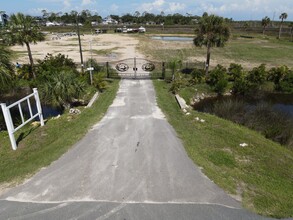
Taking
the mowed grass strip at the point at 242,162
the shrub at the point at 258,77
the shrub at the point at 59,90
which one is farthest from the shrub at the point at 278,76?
the shrub at the point at 59,90

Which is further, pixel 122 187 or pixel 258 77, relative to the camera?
pixel 258 77

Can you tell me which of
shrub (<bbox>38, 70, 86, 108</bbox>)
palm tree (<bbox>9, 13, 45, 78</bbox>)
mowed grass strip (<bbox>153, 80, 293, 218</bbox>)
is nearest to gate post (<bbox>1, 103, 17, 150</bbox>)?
shrub (<bbox>38, 70, 86, 108</bbox>)

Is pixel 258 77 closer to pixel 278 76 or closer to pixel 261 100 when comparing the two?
pixel 278 76

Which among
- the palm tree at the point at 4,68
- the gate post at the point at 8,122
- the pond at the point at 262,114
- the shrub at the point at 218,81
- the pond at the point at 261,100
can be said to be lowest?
the pond at the point at 261,100

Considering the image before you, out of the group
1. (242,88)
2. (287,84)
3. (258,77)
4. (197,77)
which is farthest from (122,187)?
(287,84)

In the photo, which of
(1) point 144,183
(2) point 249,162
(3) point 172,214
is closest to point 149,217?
(3) point 172,214

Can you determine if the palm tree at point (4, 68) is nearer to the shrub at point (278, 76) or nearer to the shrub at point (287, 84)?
the shrub at point (278, 76)

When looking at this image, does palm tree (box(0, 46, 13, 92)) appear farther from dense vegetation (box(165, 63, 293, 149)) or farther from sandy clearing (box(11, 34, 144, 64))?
sandy clearing (box(11, 34, 144, 64))
